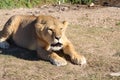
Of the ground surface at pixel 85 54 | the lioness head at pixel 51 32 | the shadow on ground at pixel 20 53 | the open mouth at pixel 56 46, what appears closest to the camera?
the ground surface at pixel 85 54

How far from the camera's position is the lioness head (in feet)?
21.0

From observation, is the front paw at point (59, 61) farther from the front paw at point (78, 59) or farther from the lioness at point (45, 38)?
the front paw at point (78, 59)

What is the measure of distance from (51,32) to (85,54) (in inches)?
36.2

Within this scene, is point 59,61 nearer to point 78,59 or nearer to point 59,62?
point 59,62

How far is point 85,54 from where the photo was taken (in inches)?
281

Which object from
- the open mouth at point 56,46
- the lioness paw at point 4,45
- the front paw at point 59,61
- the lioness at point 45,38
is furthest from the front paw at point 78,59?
the lioness paw at point 4,45

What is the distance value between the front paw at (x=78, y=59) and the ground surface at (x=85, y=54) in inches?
2.6

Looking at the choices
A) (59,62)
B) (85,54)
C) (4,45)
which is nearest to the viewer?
(59,62)

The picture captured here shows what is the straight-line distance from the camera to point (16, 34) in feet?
24.8

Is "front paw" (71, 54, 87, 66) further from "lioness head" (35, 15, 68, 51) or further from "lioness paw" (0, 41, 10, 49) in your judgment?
"lioness paw" (0, 41, 10, 49)

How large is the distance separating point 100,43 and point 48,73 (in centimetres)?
192

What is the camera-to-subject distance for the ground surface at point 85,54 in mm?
6223

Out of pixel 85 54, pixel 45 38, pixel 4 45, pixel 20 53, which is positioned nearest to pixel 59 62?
pixel 45 38

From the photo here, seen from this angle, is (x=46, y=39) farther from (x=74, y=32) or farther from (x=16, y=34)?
(x=74, y=32)
